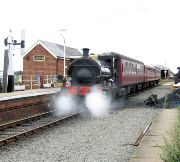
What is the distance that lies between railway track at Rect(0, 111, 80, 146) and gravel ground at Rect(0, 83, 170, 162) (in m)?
0.23

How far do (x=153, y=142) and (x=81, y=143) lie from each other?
75.4 inches

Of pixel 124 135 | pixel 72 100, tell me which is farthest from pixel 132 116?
pixel 124 135

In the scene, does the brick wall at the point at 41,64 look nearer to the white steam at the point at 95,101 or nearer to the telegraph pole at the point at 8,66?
the telegraph pole at the point at 8,66

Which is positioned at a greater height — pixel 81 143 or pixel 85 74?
pixel 85 74

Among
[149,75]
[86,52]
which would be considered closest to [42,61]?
[149,75]

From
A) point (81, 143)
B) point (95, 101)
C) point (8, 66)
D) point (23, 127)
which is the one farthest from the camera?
point (8, 66)

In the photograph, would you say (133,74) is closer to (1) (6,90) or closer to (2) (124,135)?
(1) (6,90)

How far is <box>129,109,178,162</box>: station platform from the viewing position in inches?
322

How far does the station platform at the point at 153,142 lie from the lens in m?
8.18

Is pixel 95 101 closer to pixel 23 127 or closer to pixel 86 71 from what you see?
pixel 86 71

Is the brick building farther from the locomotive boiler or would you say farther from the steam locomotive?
the locomotive boiler

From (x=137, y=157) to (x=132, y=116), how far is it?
8297 millimetres

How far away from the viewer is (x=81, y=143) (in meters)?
10.4

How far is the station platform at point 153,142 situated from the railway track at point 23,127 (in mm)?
3466
